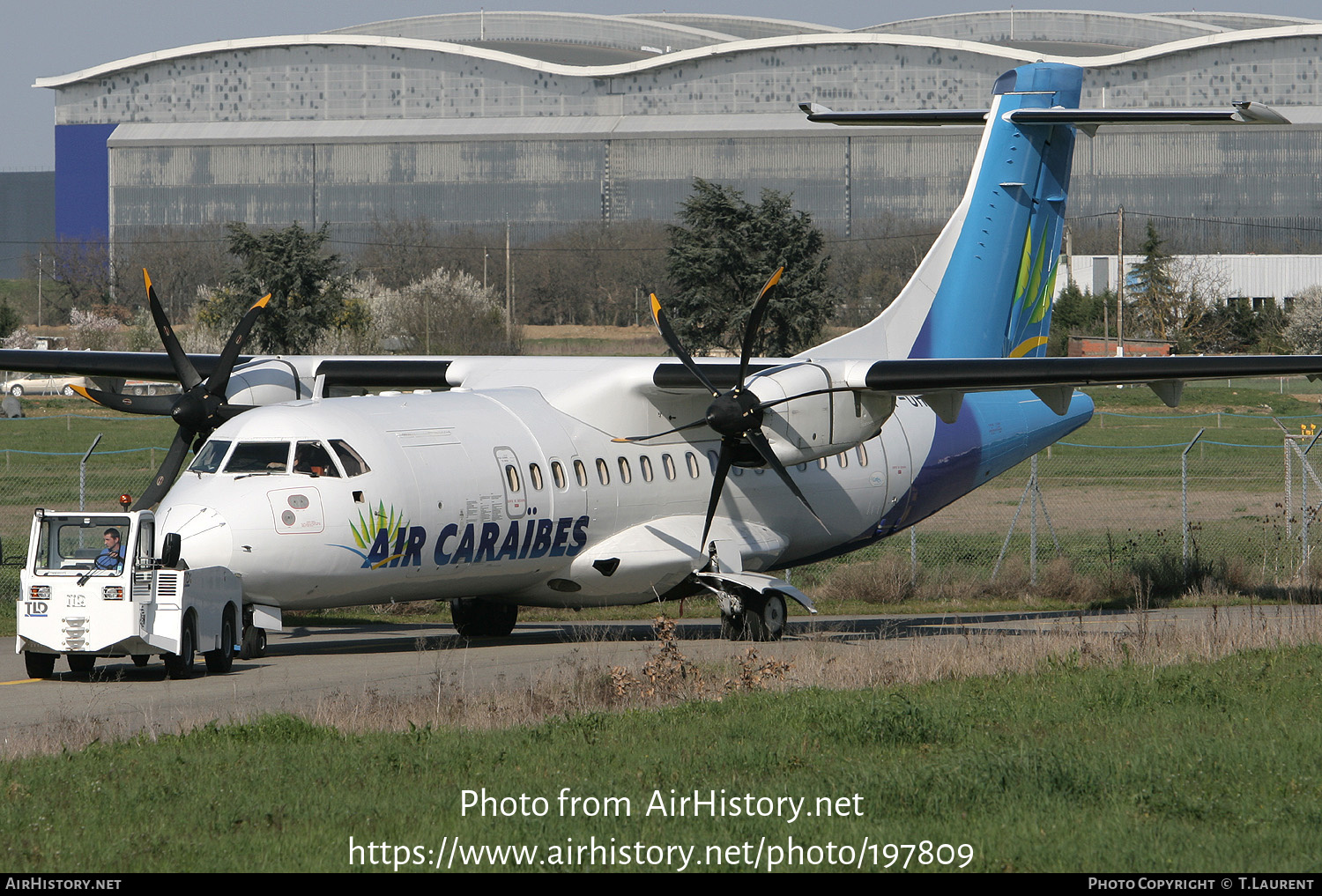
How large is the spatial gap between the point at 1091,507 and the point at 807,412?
21126mm

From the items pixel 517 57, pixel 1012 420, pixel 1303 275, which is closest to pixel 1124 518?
pixel 1012 420

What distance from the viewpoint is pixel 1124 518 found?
3497 centimetres

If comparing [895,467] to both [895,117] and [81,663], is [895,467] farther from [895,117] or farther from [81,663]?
[81,663]

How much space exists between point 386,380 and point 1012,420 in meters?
9.29

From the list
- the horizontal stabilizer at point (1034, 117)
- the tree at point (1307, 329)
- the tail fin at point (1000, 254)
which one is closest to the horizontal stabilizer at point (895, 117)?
the horizontal stabilizer at point (1034, 117)

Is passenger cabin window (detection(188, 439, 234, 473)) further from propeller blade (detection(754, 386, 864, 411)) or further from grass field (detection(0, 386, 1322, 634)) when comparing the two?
propeller blade (detection(754, 386, 864, 411))

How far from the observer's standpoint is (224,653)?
15.0m

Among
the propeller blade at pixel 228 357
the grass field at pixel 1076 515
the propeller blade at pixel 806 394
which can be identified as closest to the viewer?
the propeller blade at pixel 806 394

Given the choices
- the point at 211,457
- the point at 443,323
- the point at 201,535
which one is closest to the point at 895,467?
the point at 211,457

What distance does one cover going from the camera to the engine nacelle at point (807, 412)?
18266 mm

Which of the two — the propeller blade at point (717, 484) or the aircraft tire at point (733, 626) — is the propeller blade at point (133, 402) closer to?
the propeller blade at point (717, 484)

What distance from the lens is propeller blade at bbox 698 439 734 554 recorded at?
18391 millimetres

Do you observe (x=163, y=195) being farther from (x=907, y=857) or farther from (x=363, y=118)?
(x=907, y=857)

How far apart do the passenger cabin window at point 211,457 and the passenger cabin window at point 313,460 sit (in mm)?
736
